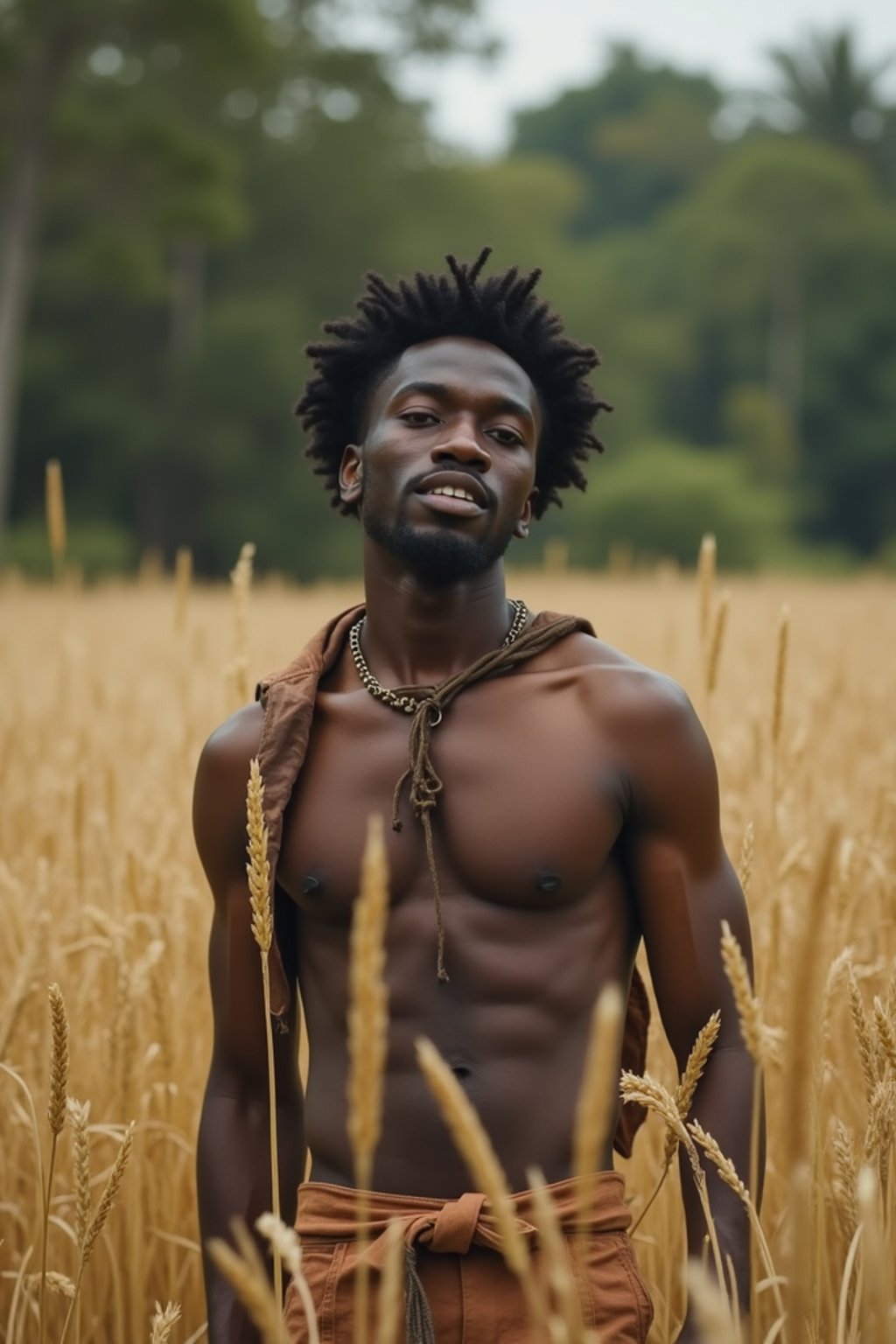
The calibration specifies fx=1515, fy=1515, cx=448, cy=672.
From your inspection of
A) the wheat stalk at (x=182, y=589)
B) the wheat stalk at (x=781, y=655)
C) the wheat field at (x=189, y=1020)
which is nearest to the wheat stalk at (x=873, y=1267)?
the wheat field at (x=189, y=1020)

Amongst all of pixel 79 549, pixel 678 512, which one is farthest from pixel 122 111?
pixel 678 512

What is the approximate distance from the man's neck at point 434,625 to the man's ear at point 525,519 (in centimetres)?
5

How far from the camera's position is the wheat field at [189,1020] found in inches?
50.1

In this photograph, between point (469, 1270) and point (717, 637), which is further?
point (717, 637)

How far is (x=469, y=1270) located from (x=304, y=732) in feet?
1.95

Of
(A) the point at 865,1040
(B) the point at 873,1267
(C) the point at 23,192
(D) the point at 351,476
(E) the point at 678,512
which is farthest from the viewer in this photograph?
(E) the point at 678,512

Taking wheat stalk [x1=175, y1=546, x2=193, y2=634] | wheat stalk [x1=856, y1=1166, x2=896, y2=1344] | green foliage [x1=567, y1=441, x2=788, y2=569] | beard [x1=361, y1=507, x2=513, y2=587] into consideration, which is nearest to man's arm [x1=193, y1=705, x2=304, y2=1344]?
beard [x1=361, y1=507, x2=513, y2=587]

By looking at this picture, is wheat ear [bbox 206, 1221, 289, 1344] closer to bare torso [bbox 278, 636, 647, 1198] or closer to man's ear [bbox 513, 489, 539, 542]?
bare torso [bbox 278, 636, 647, 1198]

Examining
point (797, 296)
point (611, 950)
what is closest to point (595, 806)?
point (611, 950)

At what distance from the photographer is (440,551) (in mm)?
1692

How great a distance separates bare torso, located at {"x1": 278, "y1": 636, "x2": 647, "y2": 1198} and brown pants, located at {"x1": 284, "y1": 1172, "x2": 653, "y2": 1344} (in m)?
0.06

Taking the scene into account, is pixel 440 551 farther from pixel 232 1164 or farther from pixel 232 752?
pixel 232 1164

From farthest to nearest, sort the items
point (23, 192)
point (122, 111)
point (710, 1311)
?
1. point (122, 111)
2. point (23, 192)
3. point (710, 1311)

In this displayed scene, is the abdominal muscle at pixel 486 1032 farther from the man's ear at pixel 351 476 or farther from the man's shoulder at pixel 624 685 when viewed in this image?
the man's ear at pixel 351 476
